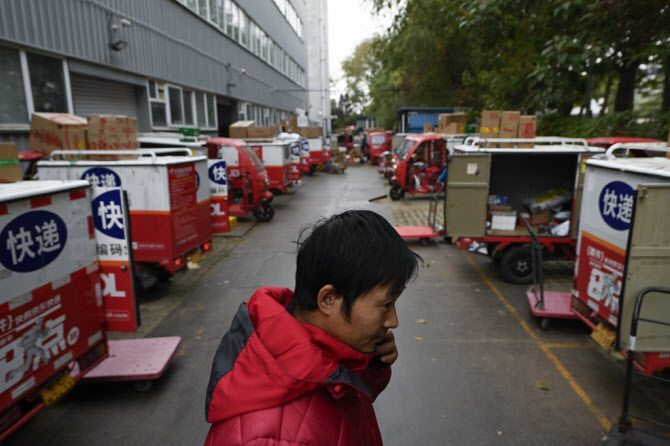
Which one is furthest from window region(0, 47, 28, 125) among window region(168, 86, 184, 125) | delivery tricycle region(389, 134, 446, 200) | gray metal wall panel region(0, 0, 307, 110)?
delivery tricycle region(389, 134, 446, 200)

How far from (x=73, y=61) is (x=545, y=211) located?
10502mm

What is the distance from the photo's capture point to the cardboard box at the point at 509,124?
25.4 ft

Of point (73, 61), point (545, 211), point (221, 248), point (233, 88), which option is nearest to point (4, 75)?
point (73, 61)

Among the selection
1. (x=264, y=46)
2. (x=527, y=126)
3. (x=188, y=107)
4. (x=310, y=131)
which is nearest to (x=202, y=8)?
(x=188, y=107)

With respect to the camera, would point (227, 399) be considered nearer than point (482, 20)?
Yes

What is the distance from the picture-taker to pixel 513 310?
643 centimetres

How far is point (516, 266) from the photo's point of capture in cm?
755

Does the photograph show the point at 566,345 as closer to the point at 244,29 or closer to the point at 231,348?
the point at 231,348

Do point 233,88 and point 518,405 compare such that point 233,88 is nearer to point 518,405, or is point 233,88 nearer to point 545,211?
point 545,211

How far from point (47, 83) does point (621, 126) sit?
43.6ft

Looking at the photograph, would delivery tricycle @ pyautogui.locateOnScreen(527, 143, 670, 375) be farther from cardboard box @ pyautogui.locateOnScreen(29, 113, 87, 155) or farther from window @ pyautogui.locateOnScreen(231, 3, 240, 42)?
window @ pyautogui.locateOnScreen(231, 3, 240, 42)

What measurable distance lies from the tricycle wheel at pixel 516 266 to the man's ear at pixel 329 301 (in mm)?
6831

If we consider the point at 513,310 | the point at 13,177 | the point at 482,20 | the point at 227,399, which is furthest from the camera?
the point at 482,20

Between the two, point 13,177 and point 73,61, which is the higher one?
point 73,61
